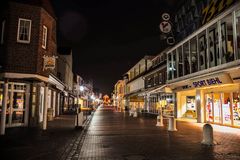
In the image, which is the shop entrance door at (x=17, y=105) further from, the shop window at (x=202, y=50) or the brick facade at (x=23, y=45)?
the shop window at (x=202, y=50)

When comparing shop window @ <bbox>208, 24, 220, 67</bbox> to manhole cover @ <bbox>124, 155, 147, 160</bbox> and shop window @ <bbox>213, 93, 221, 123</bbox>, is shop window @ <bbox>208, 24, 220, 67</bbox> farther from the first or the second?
manhole cover @ <bbox>124, 155, 147, 160</bbox>

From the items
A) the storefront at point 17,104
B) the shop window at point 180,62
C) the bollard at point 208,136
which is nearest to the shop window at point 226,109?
the shop window at point 180,62

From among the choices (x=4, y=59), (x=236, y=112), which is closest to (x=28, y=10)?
(x=4, y=59)

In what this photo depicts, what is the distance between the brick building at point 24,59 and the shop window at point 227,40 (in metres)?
12.0

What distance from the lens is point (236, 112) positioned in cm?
1619

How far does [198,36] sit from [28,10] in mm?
13813

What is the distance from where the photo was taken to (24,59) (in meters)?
14.1

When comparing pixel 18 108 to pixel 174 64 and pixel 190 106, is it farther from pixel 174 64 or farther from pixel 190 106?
pixel 190 106

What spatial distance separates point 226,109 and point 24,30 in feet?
52.3

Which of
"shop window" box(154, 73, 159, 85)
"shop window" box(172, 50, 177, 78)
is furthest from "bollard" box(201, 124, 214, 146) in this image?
"shop window" box(154, 73, 159, 85)

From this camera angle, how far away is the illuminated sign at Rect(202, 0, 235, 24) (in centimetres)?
1541

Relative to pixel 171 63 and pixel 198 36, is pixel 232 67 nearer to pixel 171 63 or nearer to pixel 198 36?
pixel 198 36

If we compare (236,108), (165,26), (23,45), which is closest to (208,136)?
(236,108)

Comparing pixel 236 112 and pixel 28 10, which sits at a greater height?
pixel 28 10
